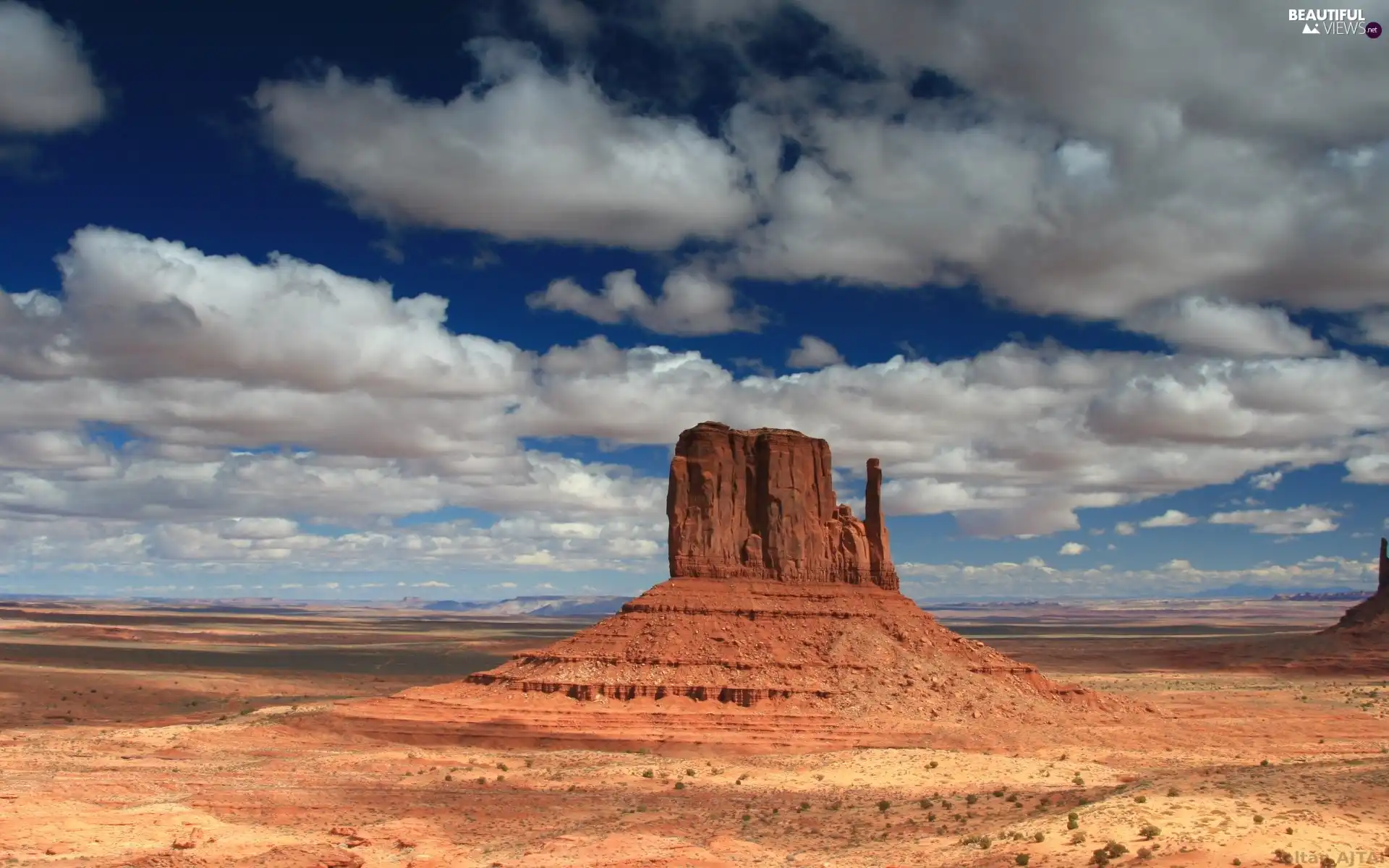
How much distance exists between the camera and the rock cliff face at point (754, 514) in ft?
228

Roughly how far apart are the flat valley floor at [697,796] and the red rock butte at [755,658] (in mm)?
2204

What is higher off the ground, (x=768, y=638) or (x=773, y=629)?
(x=773, y=629)

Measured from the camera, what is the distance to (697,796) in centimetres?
4559

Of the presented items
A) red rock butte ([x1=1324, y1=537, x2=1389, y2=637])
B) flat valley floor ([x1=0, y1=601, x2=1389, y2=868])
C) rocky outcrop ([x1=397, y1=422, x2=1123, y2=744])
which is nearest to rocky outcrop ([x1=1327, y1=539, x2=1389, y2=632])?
red rock butte ([x1=1324, y1=537, x2=1389, y2=637])

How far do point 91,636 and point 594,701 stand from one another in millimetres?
169213

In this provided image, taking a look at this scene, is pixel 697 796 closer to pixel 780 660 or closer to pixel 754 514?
pixel 780 660

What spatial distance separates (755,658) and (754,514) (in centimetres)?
1037

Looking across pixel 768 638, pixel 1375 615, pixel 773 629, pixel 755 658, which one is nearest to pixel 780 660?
pixel 755 658

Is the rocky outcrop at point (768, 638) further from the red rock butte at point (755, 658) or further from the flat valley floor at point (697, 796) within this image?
the flat valley floor at point (697, 796)

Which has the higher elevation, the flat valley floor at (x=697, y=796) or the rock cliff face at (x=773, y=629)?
the rock cliff face at (x=773, y=629)

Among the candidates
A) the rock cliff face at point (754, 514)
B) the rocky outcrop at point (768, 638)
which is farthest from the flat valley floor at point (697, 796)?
the rock cliff face at point (754, 514)

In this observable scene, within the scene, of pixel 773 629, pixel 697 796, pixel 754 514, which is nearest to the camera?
pixel 697 796

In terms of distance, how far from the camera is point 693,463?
7006 cm

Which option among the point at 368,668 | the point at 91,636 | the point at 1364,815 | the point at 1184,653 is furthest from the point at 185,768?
the point at 91,636
